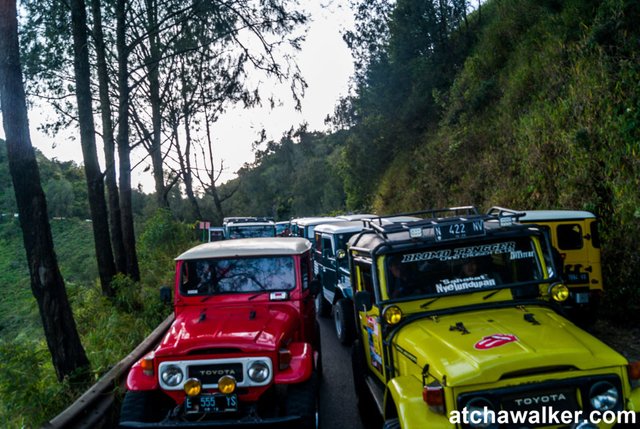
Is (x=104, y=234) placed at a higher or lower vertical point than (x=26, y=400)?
higher

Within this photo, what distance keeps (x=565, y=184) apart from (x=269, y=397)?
34.3ft

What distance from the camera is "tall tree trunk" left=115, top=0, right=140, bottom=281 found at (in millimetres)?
13883

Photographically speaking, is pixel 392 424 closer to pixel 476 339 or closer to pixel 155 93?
pixel 476 339

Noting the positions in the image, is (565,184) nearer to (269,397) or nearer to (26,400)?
(269,397)

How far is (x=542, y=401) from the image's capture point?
3465 millimetres

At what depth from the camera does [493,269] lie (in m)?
4.94

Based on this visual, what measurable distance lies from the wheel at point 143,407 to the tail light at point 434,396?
2786 millimetres

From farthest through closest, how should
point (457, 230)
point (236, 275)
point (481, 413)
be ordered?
1. point (236, 275)
2. point (457, 230)
3. point (481, 413)

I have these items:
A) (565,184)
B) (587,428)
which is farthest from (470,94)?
(587,428)

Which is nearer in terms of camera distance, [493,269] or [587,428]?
[587,428]

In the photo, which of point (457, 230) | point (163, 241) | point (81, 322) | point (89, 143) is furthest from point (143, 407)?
point (163, 241)

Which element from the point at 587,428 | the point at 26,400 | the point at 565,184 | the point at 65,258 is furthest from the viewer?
the point at 65,258

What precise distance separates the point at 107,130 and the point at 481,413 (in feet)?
42.7

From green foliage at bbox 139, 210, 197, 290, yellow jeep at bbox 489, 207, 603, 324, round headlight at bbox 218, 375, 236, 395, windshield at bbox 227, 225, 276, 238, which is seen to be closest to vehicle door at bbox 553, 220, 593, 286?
yellow jeep at bbox 489, 207, 603, 324
